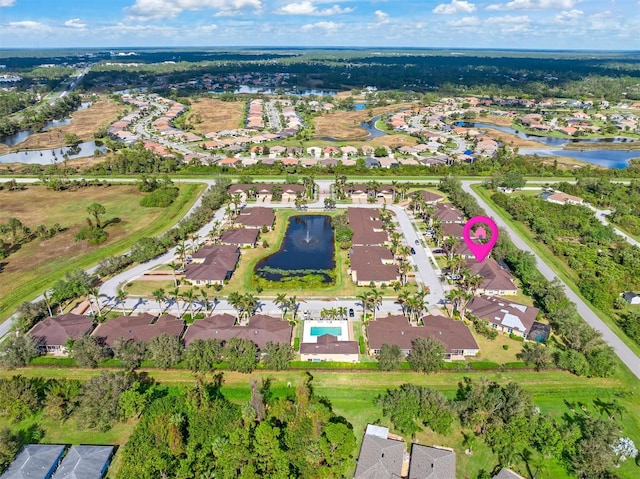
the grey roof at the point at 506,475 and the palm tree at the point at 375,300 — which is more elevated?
the palm tree at the point at 375,300

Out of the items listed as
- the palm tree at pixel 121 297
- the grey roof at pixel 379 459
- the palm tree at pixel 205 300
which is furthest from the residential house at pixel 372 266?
the palm tree at pixel 121 297

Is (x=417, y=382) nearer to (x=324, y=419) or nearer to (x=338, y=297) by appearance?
(x=324, y=419)

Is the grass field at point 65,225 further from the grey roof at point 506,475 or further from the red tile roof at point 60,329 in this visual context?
the grey roof at point 506,475

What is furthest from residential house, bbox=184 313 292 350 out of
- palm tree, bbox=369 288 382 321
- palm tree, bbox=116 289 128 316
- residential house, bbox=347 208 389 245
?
residential house, bbox=347 208 389 245

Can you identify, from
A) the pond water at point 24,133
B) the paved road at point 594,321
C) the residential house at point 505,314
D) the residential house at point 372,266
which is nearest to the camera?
the paved road at point 594,321

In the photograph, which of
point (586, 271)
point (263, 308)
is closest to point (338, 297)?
point (263, 308)

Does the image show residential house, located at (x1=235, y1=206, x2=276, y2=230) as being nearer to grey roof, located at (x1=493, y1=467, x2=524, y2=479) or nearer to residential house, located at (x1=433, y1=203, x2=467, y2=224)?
residential house, located at (x1=433, y1=203, x2=467, y2=224)

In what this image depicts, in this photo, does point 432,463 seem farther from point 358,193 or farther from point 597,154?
point 597,154
